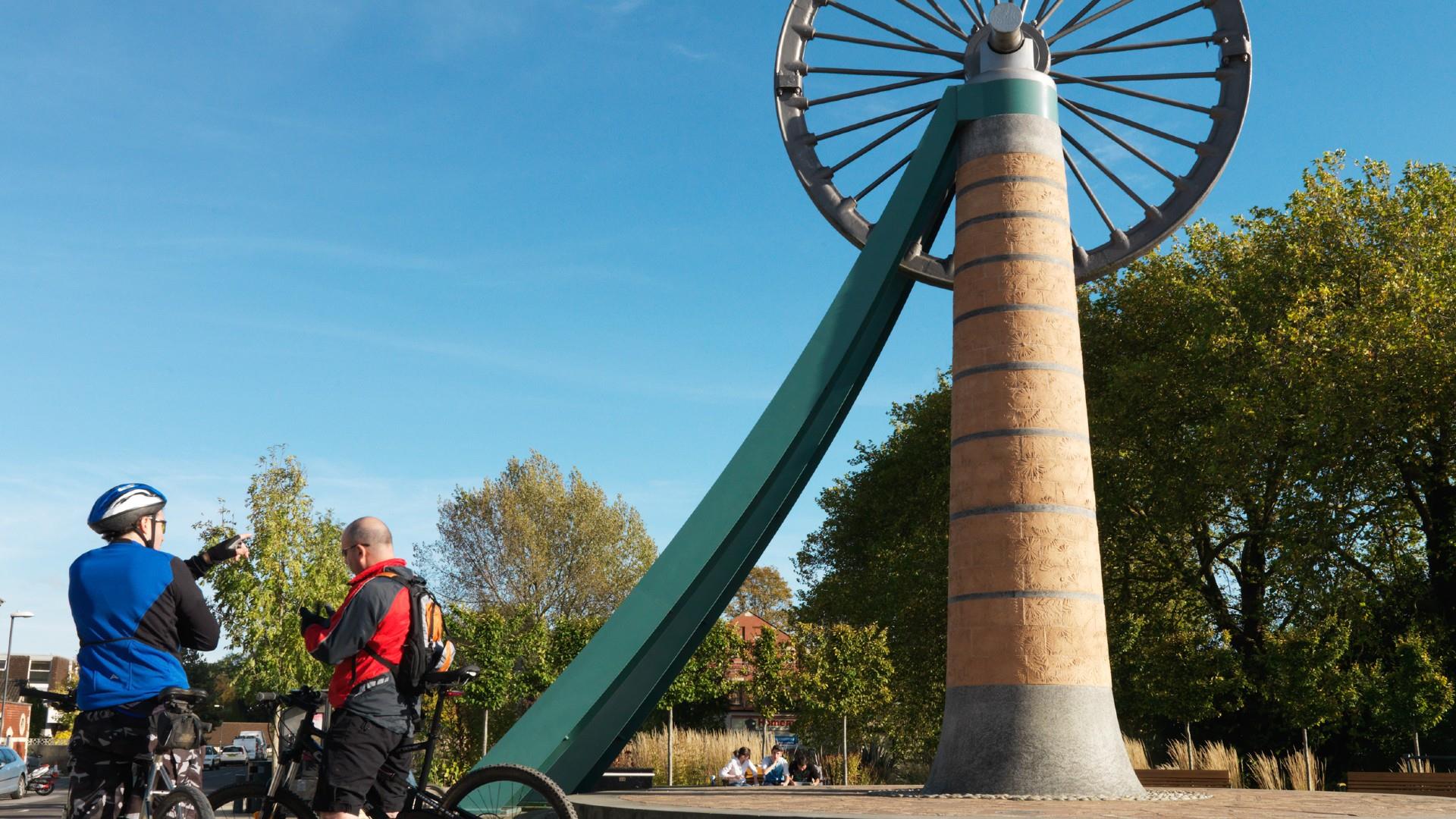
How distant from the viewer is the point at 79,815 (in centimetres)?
538

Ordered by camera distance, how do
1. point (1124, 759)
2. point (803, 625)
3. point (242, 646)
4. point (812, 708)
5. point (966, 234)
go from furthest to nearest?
point (242, 646), point (803, 625), point (812, 708), point (966, 234), point (1124, 759)

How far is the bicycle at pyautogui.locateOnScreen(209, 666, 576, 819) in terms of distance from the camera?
222 inches

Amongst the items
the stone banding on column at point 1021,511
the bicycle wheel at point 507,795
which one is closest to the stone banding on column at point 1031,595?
the stone banding on column at point 1021,511

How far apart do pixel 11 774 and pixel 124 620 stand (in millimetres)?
30530

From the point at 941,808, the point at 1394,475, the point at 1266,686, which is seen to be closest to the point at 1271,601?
the point at 1266,686

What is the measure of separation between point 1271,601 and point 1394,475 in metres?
4.15

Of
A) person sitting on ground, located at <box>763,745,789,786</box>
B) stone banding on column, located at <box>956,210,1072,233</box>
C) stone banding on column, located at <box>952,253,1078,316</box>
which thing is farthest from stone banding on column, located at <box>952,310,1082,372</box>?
person sitting on ground, located at <box>763,745,789,786</box>

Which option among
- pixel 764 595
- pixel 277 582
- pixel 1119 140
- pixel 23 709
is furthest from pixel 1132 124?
pixel 23 709

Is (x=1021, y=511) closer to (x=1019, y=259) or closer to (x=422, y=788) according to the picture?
(x=1019, y=259)

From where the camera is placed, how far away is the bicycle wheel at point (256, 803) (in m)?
5.74

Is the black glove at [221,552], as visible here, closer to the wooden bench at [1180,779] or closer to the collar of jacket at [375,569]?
the collar of jacket at [375,569]

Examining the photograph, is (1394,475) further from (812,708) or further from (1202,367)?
(812,708)

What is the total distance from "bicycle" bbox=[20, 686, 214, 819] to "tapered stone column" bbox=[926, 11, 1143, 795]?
29.9 feet

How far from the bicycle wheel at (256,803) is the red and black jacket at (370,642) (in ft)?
1.87
